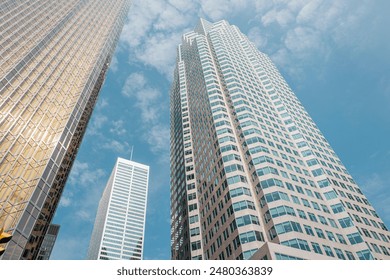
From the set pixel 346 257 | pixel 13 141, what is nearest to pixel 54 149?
pixel 13 141

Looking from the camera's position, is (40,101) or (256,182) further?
(256,182)

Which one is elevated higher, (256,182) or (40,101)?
(40,101)

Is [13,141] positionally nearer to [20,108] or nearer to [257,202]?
[20,108]

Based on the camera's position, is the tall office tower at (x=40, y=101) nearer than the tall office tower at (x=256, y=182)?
Yes

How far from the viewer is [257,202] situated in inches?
2445

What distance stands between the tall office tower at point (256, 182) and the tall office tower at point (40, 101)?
95.3 ft

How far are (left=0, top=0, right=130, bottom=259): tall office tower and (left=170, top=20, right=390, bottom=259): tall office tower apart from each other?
29.1 meters

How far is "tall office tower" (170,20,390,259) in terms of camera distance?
56312mm

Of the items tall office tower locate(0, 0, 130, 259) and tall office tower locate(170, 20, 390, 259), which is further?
tall office tower locate(170, 20, 390, 259)

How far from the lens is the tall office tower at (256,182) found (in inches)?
2217

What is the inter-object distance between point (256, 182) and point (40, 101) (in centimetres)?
4407

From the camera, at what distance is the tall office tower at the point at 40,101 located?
44.0 meters

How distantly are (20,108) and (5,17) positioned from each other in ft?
114

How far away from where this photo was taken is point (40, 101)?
61.8 metres
